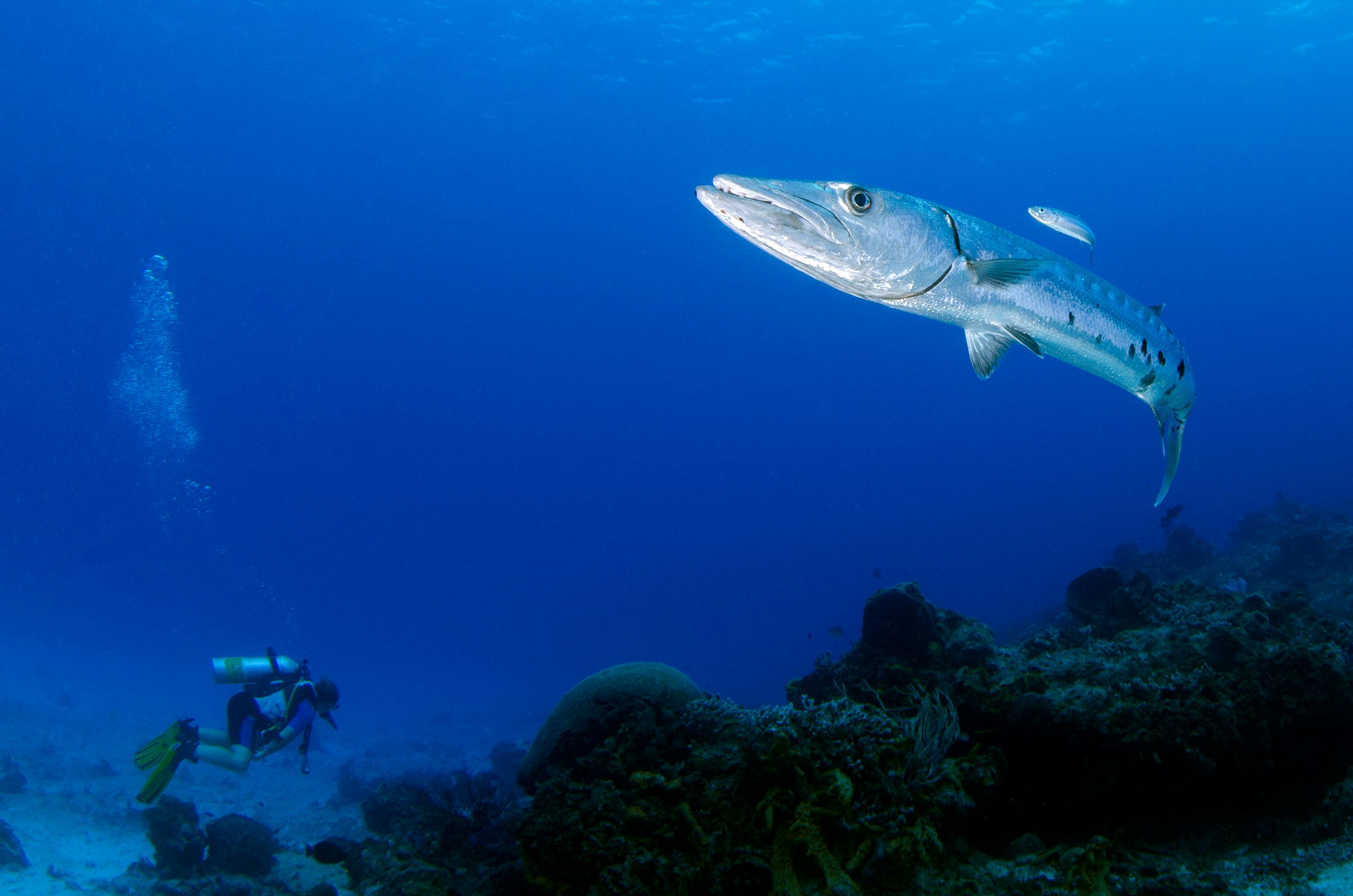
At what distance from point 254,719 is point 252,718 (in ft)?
0.12

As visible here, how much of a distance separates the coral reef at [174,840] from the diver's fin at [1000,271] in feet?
45.2

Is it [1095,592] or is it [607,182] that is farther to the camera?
[607,182]

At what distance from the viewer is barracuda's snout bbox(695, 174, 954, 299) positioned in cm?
227

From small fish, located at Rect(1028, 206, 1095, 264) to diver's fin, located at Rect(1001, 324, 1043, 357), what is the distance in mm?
3838

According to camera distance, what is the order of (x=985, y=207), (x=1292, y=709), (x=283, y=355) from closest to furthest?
(x=1292, y=709) → (x=985, y=207) → (x=283, y=355)

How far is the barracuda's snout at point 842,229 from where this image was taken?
227 cm

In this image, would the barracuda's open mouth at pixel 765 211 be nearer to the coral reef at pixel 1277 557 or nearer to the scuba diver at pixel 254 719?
the scuba diver at pixel 254 719

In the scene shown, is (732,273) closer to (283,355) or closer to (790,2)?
(790,2)

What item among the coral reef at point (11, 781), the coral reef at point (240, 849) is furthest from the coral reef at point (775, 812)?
the coral reef at point (11, 781)

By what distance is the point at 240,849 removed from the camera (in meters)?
9.23

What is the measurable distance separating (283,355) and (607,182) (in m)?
64.4

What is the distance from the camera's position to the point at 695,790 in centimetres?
348

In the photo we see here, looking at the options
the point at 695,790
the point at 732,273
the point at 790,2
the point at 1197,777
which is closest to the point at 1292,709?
the point at 1197,777

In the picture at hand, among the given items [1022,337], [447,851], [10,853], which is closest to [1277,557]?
[1022,337]
